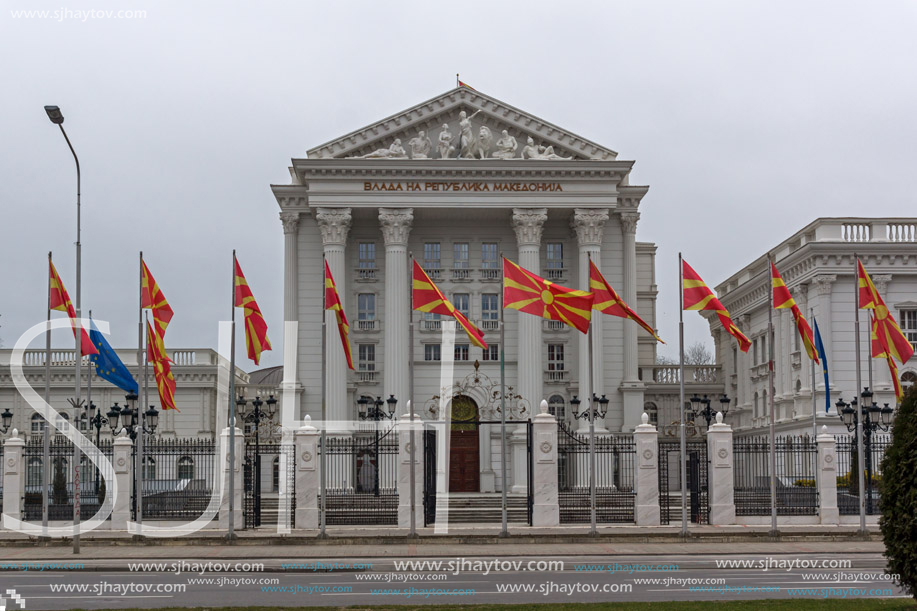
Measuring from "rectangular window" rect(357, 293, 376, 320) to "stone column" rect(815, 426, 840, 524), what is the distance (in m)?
29.8

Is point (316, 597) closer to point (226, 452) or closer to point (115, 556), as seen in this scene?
point (115, 556)

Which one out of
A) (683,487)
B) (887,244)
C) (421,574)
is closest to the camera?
(421,574)

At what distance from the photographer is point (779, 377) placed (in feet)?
207

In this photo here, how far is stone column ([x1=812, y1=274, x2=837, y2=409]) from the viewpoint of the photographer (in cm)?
5450

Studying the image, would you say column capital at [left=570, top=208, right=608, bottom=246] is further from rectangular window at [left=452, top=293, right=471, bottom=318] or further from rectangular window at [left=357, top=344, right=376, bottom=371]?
rectangular window at [left=357, top=344, right=376, bottom=371]

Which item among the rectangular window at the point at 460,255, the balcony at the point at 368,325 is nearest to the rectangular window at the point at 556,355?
the rectangular window at the point at 460,255

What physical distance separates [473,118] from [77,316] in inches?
1222

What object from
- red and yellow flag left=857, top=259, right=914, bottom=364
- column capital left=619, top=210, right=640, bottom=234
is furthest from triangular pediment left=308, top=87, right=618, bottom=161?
red and yellow flag left=857, top=259, right=914, bottom=364

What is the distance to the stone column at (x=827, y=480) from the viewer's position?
37.0m

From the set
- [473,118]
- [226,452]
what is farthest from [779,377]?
[226,452]

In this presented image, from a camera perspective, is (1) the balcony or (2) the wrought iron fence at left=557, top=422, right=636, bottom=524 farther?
(1) the balcony

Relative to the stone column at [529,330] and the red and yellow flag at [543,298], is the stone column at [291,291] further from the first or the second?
the red and yellow flag at [543,298]

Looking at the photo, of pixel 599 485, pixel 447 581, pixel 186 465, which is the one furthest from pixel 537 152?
pixel 447 581

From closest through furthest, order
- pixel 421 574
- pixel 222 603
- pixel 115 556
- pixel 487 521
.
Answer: pixel 222 603 < pixel 421 574 < pixel 115 556 < pixel 487 521
